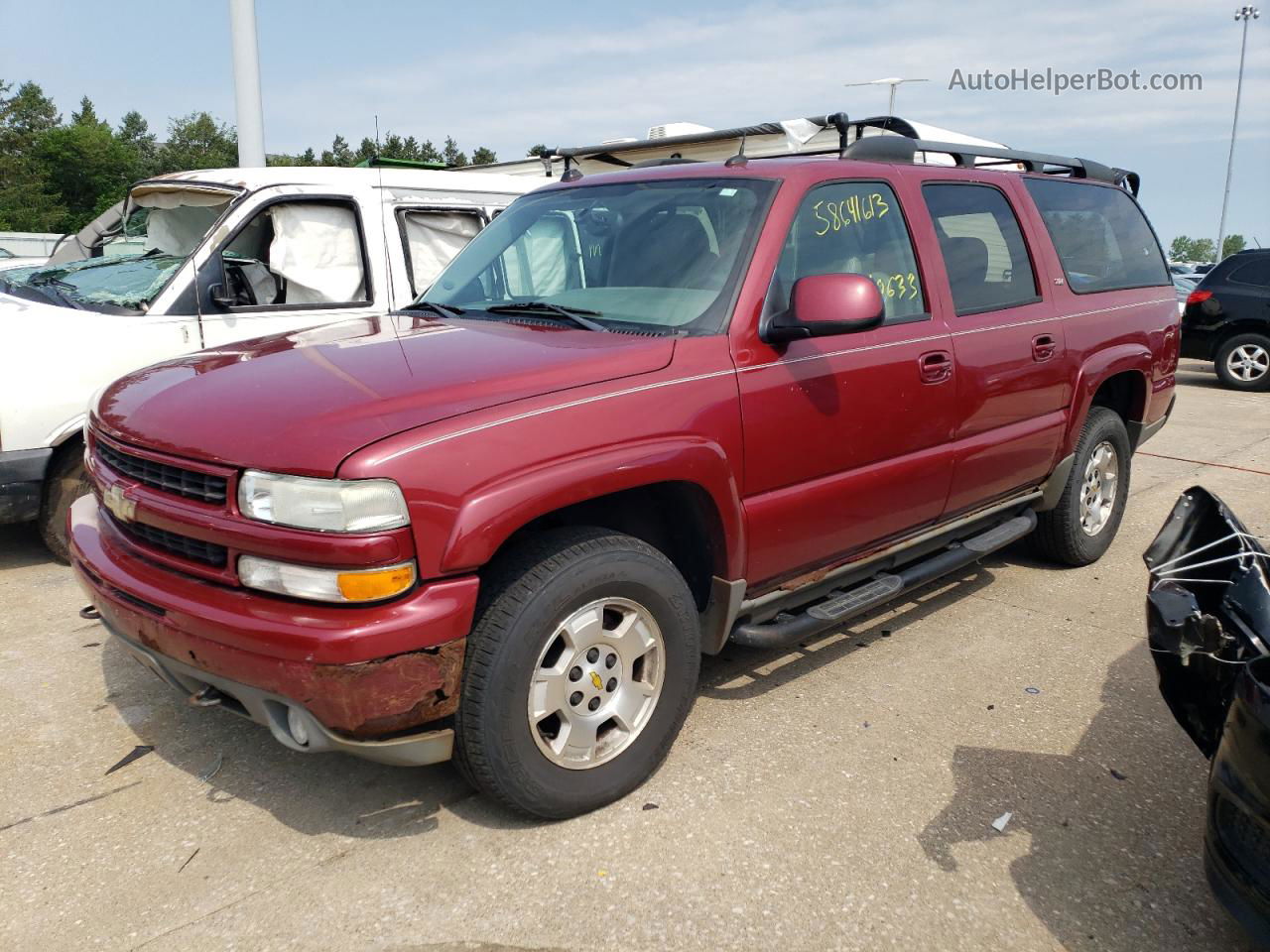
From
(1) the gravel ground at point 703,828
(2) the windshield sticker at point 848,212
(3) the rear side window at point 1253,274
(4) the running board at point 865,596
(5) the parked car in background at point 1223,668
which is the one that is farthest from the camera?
(3) the rear side window at point 1253,274

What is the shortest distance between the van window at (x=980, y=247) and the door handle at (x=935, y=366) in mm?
275

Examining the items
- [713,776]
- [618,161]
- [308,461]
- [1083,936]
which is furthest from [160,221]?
[1083,936]

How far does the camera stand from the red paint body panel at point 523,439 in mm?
2434

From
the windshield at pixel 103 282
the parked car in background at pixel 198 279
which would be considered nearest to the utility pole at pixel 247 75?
the parked car in background at pixel 198 279

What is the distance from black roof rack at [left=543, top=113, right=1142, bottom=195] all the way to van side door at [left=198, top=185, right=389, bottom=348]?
120 cm

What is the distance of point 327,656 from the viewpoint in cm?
237

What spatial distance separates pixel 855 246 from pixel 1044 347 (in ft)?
4.07

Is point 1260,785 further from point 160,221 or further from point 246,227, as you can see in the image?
point 160,221

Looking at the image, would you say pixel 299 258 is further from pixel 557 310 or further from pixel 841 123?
pixel 841 123

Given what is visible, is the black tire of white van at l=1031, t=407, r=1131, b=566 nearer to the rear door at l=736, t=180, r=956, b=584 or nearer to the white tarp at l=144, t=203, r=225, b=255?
the rear door at l=736, t=180, r=956, b=584

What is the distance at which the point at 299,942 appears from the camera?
94.7 inches

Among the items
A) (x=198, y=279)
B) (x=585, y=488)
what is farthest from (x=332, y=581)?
(x=198, y=279)

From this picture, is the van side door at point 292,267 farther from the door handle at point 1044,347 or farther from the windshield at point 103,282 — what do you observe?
the door handle at point 1044,347

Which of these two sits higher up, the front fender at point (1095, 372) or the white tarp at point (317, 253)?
the white tarp at point (317, 253)
